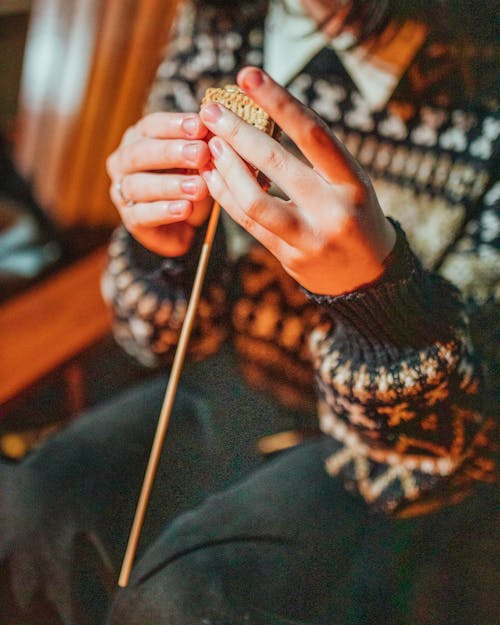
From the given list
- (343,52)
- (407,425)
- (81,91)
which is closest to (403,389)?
(407,425)

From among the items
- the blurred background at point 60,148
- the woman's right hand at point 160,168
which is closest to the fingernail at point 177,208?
the woman's right hand at point 160,168

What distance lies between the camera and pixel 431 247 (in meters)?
0.67

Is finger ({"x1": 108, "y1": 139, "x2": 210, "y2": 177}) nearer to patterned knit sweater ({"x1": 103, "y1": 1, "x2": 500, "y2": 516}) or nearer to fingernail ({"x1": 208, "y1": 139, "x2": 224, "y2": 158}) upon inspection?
fingernail ({"x1": 208, "y1": 139, "x2": 224, "y2": 158})

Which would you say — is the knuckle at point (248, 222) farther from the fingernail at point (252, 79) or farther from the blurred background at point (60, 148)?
the blurred background at point (60, 148)

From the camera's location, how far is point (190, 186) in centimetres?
45

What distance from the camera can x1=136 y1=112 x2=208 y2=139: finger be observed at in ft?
1.42

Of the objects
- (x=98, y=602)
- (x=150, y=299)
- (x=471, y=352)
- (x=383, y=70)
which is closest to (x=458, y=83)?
(x=383, y=70)

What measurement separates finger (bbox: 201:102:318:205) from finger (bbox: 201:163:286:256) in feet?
0.11

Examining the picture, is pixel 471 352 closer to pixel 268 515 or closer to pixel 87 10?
pixel 268 515

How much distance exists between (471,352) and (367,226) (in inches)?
7.7

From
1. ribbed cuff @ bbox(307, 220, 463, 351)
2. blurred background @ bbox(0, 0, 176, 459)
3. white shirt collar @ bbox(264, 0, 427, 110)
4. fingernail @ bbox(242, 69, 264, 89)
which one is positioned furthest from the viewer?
blurred background @ bbox(0, 0, 176, 459)

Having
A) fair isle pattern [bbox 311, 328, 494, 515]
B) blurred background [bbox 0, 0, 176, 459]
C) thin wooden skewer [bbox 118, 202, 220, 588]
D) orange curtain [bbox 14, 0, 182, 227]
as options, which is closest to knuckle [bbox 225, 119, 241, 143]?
thin wooden skewer [bbox 118, 202, 220, 588]

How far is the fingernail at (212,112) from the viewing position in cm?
39

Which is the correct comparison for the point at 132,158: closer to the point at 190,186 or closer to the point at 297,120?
the point at 190,186
